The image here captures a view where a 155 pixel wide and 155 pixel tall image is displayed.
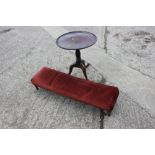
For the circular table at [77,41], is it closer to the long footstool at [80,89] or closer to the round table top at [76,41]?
the round table top at [76,41]

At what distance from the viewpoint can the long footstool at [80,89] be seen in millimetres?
3506

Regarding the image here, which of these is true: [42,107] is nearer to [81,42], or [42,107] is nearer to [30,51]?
[81,42]

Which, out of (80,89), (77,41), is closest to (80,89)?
(80,89)

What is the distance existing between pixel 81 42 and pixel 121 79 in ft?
4.25

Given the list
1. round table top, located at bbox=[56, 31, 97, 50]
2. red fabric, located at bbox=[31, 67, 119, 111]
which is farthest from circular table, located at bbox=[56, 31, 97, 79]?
red fabric, located at bbox=[31, 67, 119, 111]

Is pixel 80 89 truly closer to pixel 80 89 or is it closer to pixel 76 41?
pixel 80 89

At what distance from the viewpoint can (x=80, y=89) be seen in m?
3.81

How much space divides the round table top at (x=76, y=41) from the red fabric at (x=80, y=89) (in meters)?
0.64

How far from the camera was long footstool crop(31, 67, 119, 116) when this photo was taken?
3.51 metres

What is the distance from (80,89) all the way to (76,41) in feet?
3.47

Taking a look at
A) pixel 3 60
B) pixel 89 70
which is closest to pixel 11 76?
pixel 3 60

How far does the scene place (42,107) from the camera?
157 inches

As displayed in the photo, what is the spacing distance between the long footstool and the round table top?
64cm

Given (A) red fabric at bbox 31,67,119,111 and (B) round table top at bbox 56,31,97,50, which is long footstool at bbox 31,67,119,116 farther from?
(B) round table top at bbox 56,31,97,50
